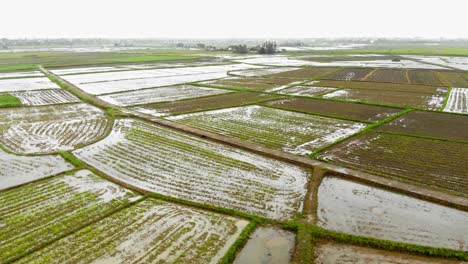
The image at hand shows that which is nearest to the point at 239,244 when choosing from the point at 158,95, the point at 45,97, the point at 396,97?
the point at 158,95

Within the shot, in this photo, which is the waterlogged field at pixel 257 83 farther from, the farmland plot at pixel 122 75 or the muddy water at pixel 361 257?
the muddy water at pixel 361 257

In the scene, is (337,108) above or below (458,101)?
below

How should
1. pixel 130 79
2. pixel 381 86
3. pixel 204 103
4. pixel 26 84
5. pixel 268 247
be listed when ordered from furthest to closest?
1. pixel 130 79
2. pixel 26 84
3. pixel 381 86
4. pixel 204 103
5. pixel 268 247

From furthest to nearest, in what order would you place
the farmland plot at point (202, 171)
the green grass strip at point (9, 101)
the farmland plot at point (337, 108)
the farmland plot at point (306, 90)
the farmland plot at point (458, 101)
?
the farmland plot at point (306, 90) → the green grass strip at point (9, 101) → the farmland plot at point (458, 101) → the farmland plot at point (337, 108) → the farmland plot at point (202, 171)

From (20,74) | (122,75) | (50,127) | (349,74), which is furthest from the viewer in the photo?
(349,74)

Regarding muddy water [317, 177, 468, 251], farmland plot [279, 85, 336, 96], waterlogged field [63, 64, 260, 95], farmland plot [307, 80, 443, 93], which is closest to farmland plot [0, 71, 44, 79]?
waterlogged field [63, 64, 260, 95]

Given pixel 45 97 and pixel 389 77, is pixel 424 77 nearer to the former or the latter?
pixel 389 77

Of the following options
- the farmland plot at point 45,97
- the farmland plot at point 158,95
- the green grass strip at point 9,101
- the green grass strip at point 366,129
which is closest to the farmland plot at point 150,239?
the green grass strip at point 366,129

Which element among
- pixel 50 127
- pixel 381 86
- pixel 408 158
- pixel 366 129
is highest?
pixel 381 86
